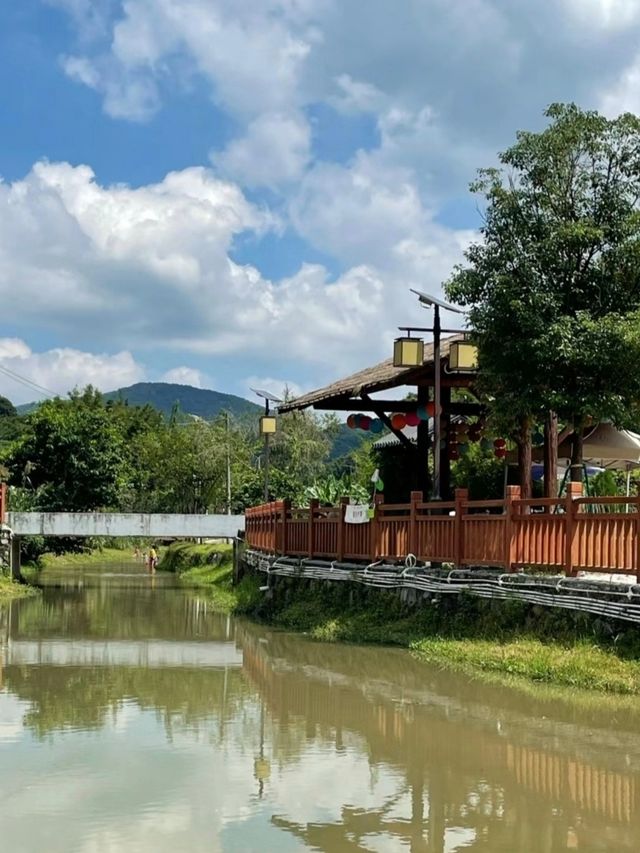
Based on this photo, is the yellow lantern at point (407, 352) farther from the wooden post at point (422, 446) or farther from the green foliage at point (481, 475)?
the green foliage at point (481, 475)

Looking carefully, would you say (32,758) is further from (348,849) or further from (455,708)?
(455,708)

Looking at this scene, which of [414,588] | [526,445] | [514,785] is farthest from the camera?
[526,445]

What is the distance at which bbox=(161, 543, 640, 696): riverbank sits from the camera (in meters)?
9.19

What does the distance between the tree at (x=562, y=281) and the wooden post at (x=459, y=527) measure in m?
1.23

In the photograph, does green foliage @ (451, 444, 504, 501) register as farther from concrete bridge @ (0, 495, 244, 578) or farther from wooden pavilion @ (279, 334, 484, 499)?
concrete bridge @ (0, 495, 244, 578)

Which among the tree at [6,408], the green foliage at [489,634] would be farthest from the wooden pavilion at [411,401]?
the tree at [6,408]

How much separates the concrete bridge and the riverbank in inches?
356

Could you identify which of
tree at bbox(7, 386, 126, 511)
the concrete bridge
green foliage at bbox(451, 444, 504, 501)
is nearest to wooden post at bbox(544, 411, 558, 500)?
green foliage at bbox(451, 444, 504, 501)

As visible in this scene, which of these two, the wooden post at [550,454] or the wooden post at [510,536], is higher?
→ the wooden post at [550,454]

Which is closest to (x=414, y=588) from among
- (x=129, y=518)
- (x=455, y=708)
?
(x=455, y=708)

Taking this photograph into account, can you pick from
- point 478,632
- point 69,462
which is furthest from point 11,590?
point 478,632

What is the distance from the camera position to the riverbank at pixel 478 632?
9188 mm

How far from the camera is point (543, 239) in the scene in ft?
39.1

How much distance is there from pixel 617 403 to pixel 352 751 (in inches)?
234
